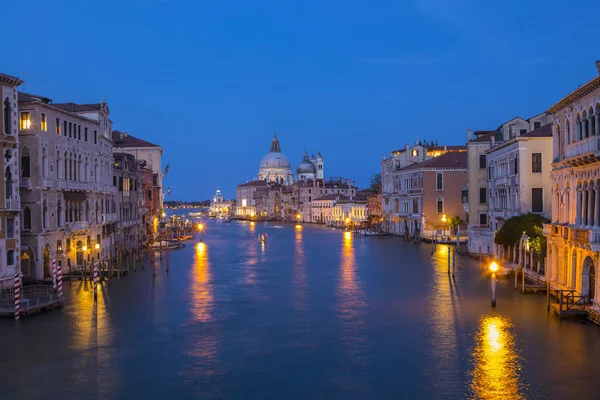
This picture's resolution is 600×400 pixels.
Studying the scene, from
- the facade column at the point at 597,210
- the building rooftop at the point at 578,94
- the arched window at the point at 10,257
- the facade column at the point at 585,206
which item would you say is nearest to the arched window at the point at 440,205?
the building rooftop at the point at 578,94

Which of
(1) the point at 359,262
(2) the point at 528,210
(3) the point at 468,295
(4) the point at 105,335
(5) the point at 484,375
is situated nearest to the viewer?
(5) the point at 484,375

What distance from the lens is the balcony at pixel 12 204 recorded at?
24337 millimetres

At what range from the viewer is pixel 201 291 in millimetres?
29344

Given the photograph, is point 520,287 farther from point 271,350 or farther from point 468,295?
point 271,350

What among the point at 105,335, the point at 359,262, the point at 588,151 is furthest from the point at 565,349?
the point at 359,262

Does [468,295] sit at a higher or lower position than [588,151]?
lower

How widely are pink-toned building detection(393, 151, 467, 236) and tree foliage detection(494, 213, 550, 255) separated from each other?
91.5 feet

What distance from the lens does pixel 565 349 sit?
17344 millimetres

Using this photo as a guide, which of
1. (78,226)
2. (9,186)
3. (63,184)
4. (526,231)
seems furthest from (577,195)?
(78,226)

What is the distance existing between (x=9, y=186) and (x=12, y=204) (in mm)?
670

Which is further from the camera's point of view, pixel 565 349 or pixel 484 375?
pixel 565 349

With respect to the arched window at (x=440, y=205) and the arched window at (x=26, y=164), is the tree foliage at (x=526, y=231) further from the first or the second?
the arched window at (x=440, y=205)

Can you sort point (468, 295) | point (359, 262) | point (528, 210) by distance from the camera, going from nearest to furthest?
point (468, 295) → point (528, 210) → point (359, 262)

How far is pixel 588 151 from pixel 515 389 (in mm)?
8766
